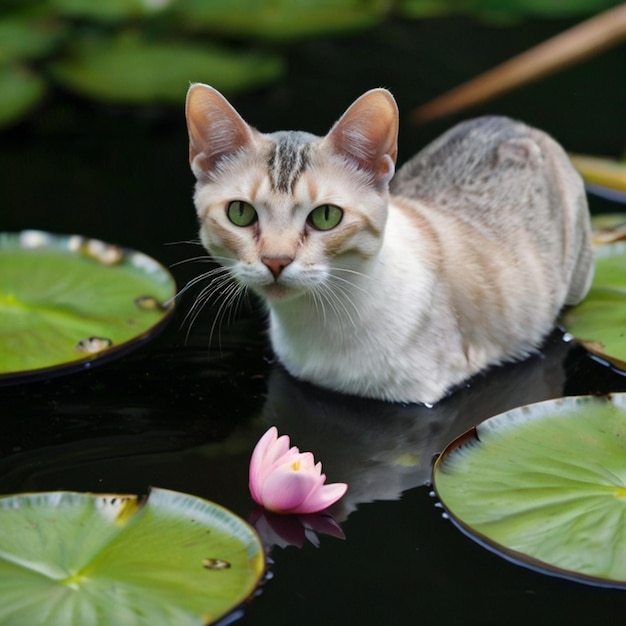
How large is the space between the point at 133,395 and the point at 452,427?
768 mm

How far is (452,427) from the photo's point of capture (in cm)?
261

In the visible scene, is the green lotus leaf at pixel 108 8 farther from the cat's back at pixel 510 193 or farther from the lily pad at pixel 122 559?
the lily pad at pixel 122 559

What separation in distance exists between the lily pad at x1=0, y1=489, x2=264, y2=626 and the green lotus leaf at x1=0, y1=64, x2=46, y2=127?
2327 mm

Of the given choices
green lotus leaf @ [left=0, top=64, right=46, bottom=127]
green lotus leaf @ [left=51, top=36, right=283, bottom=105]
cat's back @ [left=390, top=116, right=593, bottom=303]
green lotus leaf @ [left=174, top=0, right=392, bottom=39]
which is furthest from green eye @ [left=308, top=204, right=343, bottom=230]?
green lotus leaf @ [left=174, top=0, right=392, bottom=39]

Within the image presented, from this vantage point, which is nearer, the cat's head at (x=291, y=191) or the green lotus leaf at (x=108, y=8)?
the cat's head at (x=291, y=191)

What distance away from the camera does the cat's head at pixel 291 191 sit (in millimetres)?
2334

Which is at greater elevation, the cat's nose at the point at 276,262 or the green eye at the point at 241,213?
the green eye at the point at 241,213

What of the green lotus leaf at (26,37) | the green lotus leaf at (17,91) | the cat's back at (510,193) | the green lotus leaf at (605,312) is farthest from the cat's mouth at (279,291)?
the green lotus leaf at (26,37)

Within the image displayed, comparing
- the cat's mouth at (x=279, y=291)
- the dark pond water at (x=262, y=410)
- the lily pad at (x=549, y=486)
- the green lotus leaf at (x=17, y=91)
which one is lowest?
the dark pond water at (x=262, y=410)

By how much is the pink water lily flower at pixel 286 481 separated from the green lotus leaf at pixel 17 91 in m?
2.40

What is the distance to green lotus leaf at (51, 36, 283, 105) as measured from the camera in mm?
4270

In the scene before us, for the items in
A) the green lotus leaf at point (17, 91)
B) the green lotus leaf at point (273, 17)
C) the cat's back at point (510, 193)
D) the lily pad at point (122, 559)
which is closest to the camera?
the lily pad at point (122, 559)

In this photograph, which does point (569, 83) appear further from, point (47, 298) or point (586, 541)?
point (586, 541)

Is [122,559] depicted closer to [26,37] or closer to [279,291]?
[279,291]
